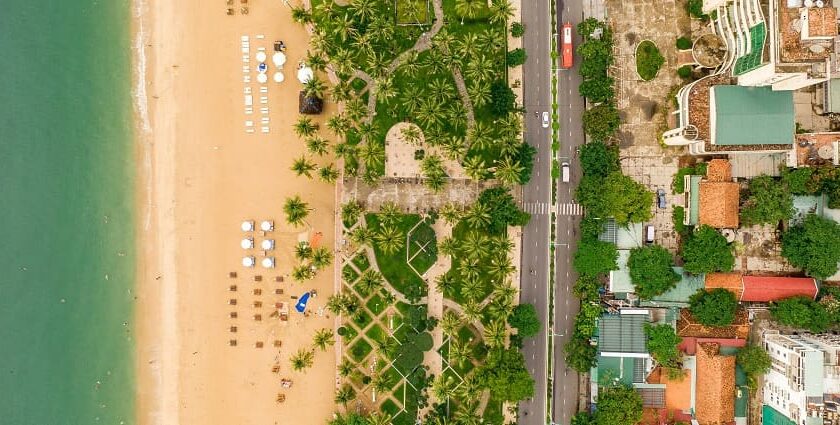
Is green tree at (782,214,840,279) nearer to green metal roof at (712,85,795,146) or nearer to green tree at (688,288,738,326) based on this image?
green tree at (688,288,738,326)

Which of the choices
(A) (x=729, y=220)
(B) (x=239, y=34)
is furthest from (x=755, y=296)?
(B) (x=239, y=34)

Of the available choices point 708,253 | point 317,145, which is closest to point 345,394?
point 317,145

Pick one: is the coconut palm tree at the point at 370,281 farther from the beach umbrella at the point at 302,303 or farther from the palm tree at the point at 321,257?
the beach umbrella at the point at 302,303

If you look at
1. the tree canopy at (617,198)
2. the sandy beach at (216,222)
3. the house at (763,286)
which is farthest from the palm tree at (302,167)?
the house at (763,286)

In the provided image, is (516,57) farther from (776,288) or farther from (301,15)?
(776,288)

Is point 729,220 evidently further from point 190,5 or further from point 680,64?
point 190,5
